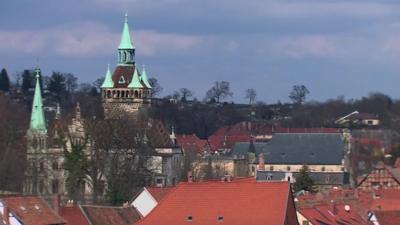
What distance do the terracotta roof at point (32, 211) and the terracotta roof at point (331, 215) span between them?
1234 cm

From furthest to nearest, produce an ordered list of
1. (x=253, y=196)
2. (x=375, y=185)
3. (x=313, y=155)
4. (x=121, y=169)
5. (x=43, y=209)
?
(x=313, y=155)
(x=375, y=185)
(x=121, y=169)
(x=43, y=209)
(x=253, y=196)

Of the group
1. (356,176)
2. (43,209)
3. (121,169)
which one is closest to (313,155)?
(356,176)

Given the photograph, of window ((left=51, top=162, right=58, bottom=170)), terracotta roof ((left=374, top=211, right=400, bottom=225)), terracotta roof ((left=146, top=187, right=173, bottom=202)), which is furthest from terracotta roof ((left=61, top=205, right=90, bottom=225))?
window ((left=51, top=162, right=58, bottom=170))

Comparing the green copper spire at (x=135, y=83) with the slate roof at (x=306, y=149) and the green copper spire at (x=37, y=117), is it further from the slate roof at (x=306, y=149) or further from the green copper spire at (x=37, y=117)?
the green copper spire at (x=37, y=117)

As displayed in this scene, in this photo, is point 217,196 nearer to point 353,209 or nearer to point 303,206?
point 303,206

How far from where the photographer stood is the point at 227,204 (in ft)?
197

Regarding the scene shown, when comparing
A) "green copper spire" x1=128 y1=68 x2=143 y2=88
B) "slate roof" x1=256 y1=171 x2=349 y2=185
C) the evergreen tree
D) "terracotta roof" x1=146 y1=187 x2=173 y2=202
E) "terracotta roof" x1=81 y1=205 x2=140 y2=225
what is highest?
"green copper spire" x1=128 y1=68 x2=143 y2=88

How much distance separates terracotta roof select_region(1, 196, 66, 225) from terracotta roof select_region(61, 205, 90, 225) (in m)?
1.13

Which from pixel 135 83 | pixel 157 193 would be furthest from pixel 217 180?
pixel 135 83

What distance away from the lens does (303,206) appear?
76188 mm

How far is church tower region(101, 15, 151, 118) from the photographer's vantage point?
479 feet

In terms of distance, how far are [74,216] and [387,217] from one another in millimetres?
18740

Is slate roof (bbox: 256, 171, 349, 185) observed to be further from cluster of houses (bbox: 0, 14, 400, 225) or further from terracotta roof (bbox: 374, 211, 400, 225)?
terracotta roof (bbox: 374, 211, 400, 225)

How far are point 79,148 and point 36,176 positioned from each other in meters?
5.93
